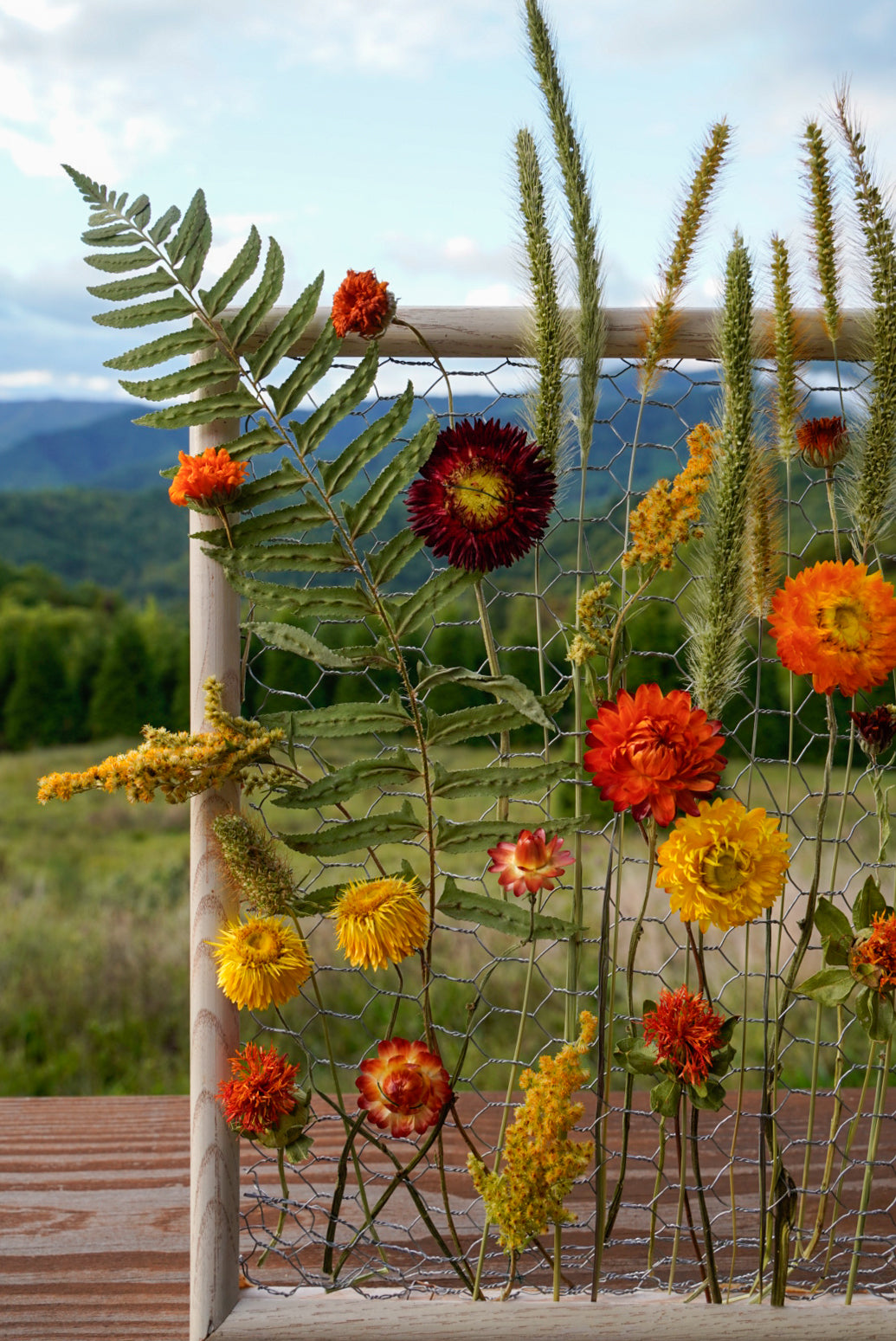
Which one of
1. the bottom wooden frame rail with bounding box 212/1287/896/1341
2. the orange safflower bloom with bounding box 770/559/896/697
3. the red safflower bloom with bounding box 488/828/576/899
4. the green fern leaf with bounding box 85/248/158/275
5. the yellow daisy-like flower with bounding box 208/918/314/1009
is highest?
the green fern leaf with bounding box 85/248/158/275

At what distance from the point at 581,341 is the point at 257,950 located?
22.7 inches

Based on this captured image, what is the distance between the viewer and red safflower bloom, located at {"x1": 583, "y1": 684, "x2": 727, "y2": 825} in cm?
72

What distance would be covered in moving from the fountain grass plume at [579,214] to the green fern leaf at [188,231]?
30 cm

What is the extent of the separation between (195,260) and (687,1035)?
2.48 feet

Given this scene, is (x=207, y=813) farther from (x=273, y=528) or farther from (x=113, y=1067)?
(x=113, y=1067)

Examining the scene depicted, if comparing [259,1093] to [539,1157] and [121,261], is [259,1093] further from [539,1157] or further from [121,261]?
[121,261]

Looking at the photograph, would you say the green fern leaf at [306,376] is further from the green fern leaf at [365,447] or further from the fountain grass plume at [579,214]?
the fountain grass plume at [579,214]

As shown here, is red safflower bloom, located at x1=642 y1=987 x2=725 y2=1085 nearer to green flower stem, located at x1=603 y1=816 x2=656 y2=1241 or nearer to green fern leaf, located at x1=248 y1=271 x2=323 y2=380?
green flower stem, located at x1=603 y1=816 x2=656 y2=1241

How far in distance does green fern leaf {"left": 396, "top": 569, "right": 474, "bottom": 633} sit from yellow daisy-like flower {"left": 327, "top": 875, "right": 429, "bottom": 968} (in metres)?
0.22

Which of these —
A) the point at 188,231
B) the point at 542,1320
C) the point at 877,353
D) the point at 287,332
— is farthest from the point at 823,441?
the point at 542,1320

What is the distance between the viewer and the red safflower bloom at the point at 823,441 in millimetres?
811

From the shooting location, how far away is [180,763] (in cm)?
79

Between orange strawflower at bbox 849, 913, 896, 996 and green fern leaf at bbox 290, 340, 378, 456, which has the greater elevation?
green fern leaf at bbox 290, 340, 378, 456

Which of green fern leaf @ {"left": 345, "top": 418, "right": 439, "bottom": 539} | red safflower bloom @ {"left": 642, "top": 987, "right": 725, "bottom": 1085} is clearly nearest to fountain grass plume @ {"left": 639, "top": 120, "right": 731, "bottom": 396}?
green fern leaf @ {"left": 345, "top": 418, "right": 439, "bottom": 539}
